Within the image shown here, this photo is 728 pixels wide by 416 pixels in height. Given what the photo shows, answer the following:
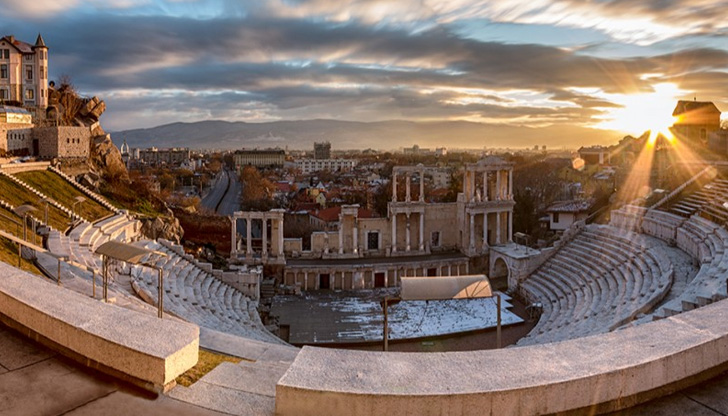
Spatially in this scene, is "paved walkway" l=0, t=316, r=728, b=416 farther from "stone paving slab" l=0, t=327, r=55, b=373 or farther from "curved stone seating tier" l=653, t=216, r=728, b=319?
"curved stone seating tier" l=653, t=216, r=728, b=319

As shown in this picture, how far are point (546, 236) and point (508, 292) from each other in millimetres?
12661

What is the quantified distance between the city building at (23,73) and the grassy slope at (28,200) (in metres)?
30.9

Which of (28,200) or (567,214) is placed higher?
(28,200)

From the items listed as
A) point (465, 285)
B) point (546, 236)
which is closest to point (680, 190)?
point (546, 236)

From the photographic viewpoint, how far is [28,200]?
77.0 ft

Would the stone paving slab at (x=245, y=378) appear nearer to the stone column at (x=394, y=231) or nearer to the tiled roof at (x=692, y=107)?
the stone column at (x=394, y=231)

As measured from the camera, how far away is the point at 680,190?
96.6 feet

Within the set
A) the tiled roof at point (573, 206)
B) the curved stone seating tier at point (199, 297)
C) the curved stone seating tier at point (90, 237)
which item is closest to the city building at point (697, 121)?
the tiled roof at point (573, 206)

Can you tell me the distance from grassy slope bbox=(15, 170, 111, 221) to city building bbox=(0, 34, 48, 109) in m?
24.5

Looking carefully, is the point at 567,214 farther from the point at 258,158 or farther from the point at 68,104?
the point at 258,158

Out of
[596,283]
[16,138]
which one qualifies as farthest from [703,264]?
[16,138]

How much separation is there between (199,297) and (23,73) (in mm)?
43396

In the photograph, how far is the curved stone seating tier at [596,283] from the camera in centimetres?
1689

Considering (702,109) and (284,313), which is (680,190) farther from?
(702,109)
